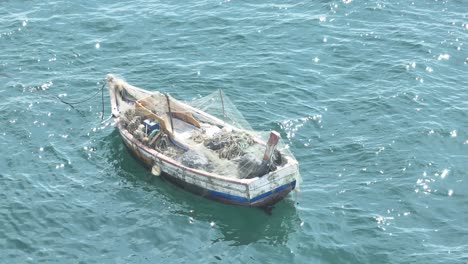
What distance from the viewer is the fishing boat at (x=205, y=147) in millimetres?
26578

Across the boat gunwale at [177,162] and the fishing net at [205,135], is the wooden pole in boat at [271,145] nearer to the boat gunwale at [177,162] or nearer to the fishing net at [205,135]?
the fishing net at [205,135]

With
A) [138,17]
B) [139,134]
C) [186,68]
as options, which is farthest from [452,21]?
[139,134]

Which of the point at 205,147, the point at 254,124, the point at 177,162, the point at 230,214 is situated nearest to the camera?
the point at 230,214

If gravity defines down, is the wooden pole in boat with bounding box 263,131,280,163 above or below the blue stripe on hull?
above

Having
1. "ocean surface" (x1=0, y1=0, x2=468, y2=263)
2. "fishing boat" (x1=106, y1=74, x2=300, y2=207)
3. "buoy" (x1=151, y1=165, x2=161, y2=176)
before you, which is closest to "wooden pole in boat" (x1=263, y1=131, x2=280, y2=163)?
"fishing boat" (x1=106, y1=74, x2=300, y2=207)

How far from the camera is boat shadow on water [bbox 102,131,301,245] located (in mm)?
26156

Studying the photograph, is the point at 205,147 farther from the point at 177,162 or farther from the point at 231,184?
the point at 231,184

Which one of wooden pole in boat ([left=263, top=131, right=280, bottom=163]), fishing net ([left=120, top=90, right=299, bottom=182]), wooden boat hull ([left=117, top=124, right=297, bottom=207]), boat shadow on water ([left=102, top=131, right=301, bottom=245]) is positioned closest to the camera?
wooden pole in boat ([left=263, top=131, right=280, bottom=163])

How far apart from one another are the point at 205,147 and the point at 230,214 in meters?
3.44

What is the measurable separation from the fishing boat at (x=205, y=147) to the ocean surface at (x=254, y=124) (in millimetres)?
916

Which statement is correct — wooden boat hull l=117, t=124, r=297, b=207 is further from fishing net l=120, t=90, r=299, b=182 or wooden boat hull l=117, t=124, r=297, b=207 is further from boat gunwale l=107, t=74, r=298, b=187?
fishing net l=120, t=90, r=299, b=182

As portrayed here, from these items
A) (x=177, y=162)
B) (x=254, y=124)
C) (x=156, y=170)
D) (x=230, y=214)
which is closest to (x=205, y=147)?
(x=177, y=162)

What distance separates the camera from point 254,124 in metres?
32.8

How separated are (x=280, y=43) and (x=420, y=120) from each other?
10679 millimetres
